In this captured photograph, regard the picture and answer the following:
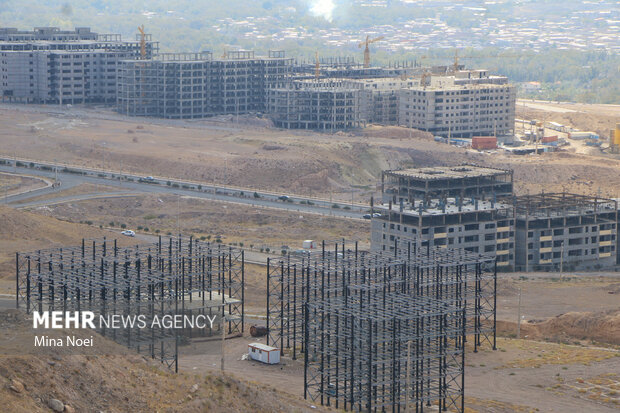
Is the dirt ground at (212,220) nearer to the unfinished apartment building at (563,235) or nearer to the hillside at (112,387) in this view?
the unfinished apartment building at (563,235)

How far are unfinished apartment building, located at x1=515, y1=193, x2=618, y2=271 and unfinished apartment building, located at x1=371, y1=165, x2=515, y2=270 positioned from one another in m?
1.61

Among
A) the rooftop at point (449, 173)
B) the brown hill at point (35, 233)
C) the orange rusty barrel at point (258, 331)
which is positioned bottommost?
the orange rusty barrel at point (258, 331)

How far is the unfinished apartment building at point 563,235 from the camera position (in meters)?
135

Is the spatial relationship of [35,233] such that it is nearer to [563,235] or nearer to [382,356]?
[563,235]

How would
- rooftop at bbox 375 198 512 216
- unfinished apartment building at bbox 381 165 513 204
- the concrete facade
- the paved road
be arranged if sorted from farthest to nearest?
the paved road < unfinished apartment building at bbox 381 165 513 204 < rooftop at bbox 375 198 512 216 < the concrete facade

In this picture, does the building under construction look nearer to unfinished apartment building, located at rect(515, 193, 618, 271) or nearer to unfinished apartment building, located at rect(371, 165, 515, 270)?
unfinished apartment building, located at rect(371, 165, 515, 270)

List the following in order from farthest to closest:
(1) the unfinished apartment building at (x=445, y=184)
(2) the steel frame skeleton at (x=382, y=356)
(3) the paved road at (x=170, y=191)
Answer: (3) the paved road at (x=170, y=191)
(1) the unfinished apartment building at (x=445, y=184)
(2) the steel frame skeleton at (x=382, y=356)

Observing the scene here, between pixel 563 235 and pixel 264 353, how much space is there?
2368 inches

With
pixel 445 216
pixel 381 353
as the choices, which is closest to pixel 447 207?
pixel 445 216

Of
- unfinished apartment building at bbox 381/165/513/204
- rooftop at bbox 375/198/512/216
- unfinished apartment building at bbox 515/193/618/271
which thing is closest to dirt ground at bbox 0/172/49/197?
unfinished apartment building at bbox 381/165/513/204

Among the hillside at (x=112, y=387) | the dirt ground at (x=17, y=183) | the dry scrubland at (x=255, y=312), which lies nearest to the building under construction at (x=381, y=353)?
the dry scrubland at (x=255, y=312)

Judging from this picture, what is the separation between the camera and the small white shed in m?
83.5

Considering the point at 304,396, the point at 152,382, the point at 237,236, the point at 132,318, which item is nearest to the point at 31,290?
the point at 132,318

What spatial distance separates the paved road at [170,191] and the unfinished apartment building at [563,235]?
2816 centimetres
